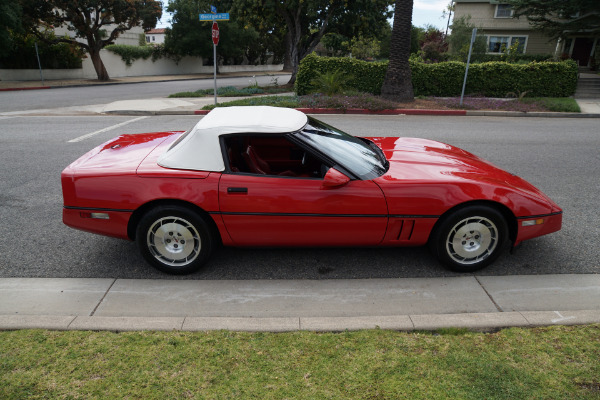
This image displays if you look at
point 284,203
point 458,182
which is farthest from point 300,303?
point 458,182

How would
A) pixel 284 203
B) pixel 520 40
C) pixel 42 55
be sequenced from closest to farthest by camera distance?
pixel 284 203
pixel 520 40
pixel 42 55

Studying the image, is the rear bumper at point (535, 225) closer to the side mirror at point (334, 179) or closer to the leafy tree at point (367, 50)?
the side mirror at point (334, 179)

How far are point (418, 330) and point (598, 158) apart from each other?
7.26 m

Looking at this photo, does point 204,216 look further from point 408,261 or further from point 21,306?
point 408,261

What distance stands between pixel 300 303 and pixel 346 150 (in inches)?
56.6

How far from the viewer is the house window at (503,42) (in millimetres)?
30109

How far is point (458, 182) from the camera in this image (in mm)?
3568

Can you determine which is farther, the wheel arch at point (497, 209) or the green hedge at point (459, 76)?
the green hedge at point (459, 76)

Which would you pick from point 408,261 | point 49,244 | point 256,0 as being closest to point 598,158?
point 408,261

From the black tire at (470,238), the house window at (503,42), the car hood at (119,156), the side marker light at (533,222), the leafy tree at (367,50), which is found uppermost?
the house window at (503,42)

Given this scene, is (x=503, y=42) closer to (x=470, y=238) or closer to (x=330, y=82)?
(x=330, y=82)

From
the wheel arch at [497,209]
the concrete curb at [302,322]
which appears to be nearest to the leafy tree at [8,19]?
the concrete curb at [302,322]

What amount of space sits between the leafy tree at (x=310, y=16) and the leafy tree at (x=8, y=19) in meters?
12.4

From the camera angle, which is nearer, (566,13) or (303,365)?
(303,365)
